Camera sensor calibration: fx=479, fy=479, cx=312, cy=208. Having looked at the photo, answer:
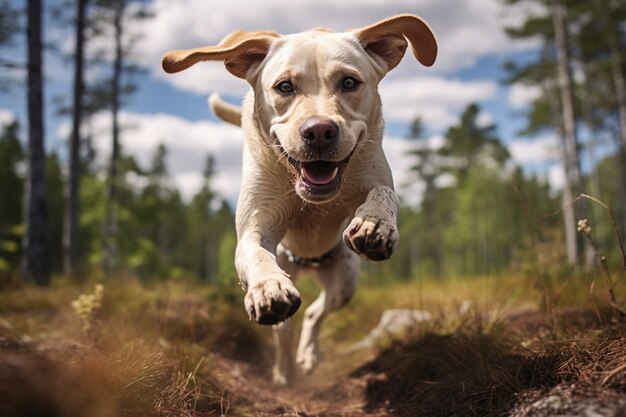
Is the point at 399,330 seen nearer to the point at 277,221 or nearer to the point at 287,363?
the point at 287,363

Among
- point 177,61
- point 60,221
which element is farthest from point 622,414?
point 60,221

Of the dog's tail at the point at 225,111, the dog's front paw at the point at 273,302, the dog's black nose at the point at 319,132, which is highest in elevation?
the dog's tail at the point at 225,111

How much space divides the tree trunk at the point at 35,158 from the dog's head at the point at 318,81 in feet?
24.4

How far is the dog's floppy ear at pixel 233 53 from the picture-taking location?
3.00 metres

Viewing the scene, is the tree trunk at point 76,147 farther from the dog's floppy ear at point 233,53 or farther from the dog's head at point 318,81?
the dog's head at point 318,81

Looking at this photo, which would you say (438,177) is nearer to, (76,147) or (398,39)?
(76,147)

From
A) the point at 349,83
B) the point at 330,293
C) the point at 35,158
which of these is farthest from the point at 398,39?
the point at 35,158

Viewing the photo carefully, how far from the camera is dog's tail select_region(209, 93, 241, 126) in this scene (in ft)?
14.1

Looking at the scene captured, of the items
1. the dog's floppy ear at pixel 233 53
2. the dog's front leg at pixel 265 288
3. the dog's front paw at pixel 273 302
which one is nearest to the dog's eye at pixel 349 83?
the dog's floppy ear at pixel 233 53

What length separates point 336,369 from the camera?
5.09 meters

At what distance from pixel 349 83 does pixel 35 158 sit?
8262 millimetres

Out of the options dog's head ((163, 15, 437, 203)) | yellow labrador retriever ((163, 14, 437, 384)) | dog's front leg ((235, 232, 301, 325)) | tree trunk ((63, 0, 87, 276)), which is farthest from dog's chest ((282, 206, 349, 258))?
tree trunk ((63, 0, 87, 276))

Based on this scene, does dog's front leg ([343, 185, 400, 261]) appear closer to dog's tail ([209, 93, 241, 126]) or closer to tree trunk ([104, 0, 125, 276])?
dog's tail ([209, 93, 241, 126])

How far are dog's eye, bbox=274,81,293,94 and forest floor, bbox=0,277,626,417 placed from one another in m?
1.74
